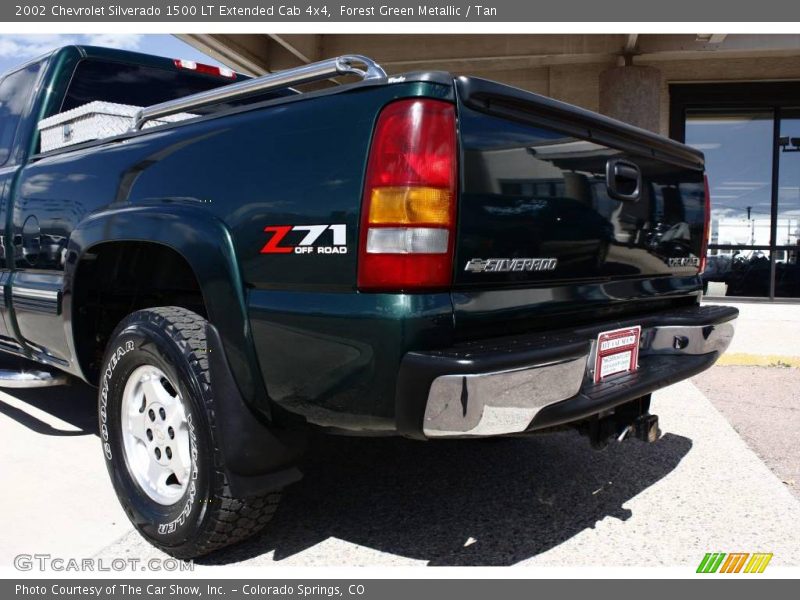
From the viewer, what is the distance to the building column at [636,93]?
9.56 meters

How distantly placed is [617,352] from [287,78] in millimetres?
1499

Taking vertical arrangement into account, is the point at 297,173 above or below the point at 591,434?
above

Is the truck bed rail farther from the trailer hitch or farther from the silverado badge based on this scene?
the trailer hitch

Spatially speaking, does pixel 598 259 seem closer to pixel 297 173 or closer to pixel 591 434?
pixel 591 434

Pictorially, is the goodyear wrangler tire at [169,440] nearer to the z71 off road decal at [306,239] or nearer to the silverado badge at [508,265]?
the z71 off road decal at [306,239]

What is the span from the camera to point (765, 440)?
405 centimetres

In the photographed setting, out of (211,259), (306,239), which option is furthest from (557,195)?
(211,259)

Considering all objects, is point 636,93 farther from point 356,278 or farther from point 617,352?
point 356,278

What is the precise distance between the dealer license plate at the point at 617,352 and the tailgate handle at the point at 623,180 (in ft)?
1.68

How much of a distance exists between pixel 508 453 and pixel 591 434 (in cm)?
105

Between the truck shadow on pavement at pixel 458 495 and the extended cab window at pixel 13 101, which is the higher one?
the extended cab window at pixel 13 101

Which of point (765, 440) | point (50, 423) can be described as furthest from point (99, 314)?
point (765, 440)

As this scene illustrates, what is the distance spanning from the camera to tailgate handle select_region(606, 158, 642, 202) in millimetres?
2617

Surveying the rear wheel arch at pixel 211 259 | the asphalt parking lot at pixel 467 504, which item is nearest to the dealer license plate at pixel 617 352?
the asphalt parking lot at pixel 467 504
